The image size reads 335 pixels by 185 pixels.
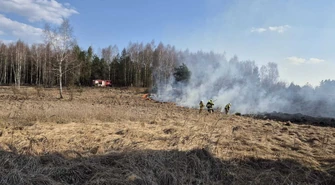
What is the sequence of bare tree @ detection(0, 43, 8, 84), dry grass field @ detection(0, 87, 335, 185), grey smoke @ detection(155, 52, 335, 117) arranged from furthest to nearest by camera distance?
bare tree @ detection(0, 43, 8, 84) → grey smoke @ detection(155, 52, 335, 117) → dry grass field @ detection(0, 87, 335, 185)

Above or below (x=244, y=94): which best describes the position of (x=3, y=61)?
above

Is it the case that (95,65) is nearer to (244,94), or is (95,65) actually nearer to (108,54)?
(108,54)

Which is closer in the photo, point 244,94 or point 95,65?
point 244,94

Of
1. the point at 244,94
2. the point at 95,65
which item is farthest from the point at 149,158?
the point at 95,65

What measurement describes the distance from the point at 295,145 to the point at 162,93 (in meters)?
26.1

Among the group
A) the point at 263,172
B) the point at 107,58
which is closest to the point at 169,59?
the point at 107,58

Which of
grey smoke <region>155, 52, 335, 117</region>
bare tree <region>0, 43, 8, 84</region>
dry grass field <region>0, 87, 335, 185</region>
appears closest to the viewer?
dry grass field <region>0, 87, 335, 185</region>

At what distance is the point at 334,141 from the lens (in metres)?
9.42

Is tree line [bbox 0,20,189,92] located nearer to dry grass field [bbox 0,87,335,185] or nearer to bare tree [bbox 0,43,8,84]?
bare tree [bbox 0,43,8,84]

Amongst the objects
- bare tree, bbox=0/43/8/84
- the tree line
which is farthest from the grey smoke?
bare tree, bbox=0/43/8/84

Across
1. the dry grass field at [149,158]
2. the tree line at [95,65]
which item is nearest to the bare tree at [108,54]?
the tree line at [95,65]

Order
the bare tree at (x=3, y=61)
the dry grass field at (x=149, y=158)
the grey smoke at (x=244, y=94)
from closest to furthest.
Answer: the dry grass field at (x=149, y=158)
the grey smoke at (x=244, y=94)
the bare tree at (x=3, y=61)

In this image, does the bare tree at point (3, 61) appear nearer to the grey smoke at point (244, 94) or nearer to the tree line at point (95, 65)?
the tree line at point (95, 65)

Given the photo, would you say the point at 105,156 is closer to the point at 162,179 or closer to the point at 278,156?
the point at 162,179
